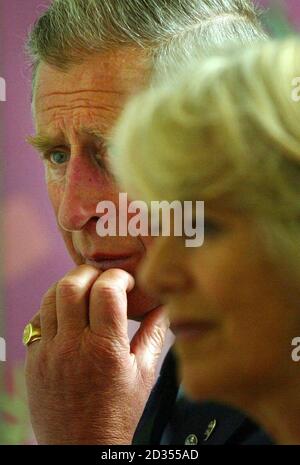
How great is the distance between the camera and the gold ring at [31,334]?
40.9 inches

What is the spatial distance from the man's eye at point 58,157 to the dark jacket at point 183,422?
28cm

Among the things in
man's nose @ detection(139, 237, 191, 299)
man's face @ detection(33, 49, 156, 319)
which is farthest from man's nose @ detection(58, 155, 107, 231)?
man's nose @ detection(139, 237, 191, 299)

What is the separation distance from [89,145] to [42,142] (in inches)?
3.0

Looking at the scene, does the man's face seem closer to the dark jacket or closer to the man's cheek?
the man's cheek

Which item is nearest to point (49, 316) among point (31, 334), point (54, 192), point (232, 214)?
point (31, 334)

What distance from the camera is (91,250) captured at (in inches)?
40.2

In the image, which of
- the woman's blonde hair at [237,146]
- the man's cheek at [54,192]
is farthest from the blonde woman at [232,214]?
the man's cheek at [54,192]

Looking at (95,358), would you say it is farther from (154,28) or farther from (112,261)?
(154,28)

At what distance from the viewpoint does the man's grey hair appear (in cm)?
99

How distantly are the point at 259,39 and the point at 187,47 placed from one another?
90mm

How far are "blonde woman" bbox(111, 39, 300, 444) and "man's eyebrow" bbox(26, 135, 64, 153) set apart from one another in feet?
0.37

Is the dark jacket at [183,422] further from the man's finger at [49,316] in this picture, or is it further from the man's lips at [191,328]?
the man's finger at [49,316]

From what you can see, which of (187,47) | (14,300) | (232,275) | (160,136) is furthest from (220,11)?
(14,300)
